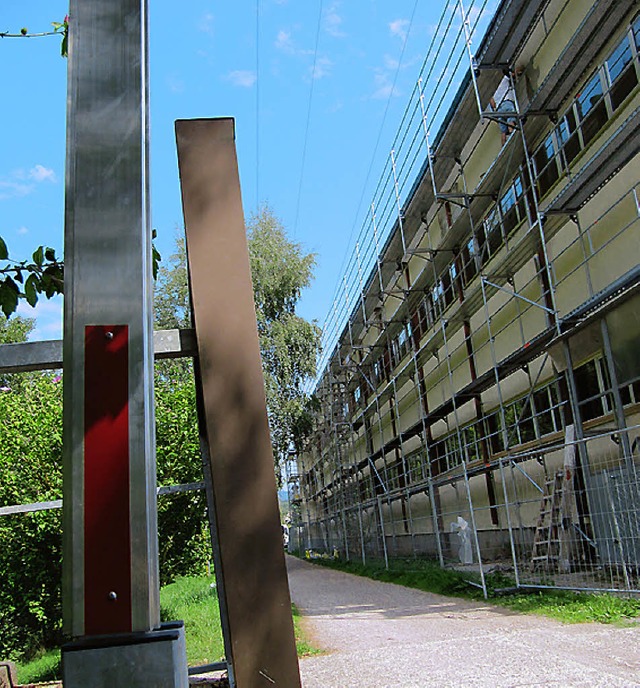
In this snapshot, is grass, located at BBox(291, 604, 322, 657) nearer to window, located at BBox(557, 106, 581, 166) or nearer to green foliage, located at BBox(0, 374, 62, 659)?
green foliage, located at BBox(0, 374, 62, 659)

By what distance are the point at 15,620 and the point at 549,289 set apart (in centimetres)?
1014

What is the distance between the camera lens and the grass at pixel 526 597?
745 cm

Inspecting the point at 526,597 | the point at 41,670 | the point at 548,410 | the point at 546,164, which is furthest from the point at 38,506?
the point at 546,164

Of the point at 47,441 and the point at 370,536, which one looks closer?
the point at 47,441

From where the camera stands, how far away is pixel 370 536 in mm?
22578

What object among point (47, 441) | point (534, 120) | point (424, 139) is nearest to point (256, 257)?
point (424, 139)

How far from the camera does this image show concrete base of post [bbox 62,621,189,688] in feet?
3.63

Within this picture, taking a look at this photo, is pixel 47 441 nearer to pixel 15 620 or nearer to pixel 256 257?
pixel 15 620

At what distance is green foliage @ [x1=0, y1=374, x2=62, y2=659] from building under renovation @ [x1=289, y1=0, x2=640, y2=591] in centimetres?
590

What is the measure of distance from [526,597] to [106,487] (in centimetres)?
946

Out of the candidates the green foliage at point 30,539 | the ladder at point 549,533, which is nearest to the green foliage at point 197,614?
the green foliage at point 30,539

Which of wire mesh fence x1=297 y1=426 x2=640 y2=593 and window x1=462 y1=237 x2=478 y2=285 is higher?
window x1=462 y1=237 x2=478 y2=285

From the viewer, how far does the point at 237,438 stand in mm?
1360

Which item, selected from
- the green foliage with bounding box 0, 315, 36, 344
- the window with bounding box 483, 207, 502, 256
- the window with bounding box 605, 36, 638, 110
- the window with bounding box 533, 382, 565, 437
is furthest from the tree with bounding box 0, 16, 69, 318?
the green foliage with bounding box 0, 315, 36, 344
